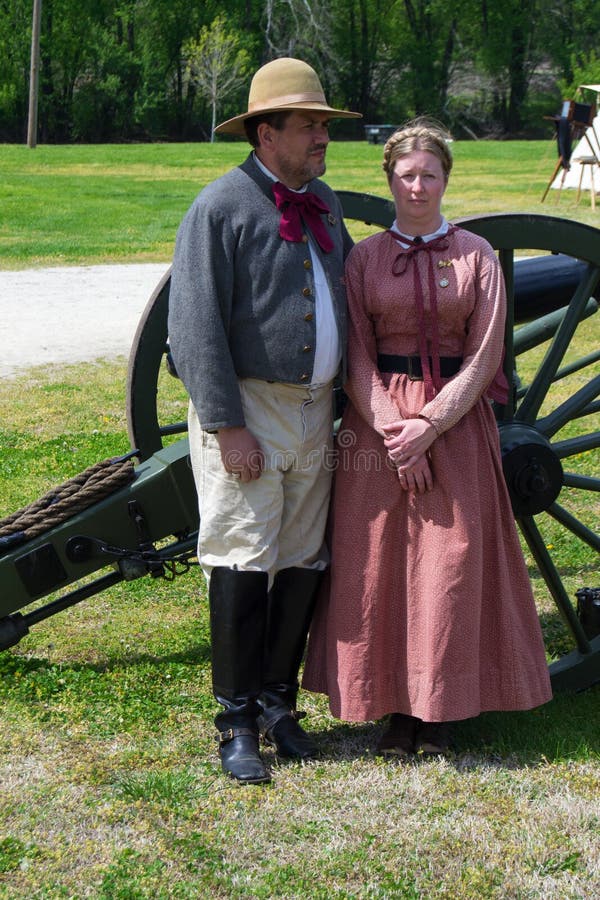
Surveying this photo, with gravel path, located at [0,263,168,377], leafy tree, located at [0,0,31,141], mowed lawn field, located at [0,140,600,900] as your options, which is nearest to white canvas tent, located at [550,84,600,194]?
gravel path, located at [0,263,168,377]

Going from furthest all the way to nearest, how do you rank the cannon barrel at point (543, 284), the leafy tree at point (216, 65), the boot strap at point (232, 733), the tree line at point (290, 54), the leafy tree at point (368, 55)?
the leafy tree at point (368, 55), the tree line at point (290, 54), the leafy tree at point (216, 65), the cannon barrel at point (543, 284), the boot strap at point (232, 733)

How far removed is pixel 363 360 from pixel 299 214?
40 cm

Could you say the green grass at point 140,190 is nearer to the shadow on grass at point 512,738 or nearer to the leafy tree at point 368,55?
the shadow on grass at point 512,738

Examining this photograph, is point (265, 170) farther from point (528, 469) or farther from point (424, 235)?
point (528, 469)

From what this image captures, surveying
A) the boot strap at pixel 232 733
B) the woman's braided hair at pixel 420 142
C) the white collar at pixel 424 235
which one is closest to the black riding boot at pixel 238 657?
the boot strap at pixel 232 733

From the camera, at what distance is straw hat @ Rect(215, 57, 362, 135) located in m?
2.97

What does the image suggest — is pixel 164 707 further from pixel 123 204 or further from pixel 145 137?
pixel 145 137

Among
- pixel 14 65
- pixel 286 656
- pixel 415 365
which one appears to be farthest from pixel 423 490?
pixel 14 65

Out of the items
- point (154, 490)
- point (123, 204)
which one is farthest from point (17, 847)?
point (123, 204)

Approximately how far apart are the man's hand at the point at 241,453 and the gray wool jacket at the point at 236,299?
0.04 m

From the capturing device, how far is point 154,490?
11.6 ft

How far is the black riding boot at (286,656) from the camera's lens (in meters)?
3.25

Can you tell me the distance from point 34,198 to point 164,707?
1720cm

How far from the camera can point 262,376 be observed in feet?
10.0
